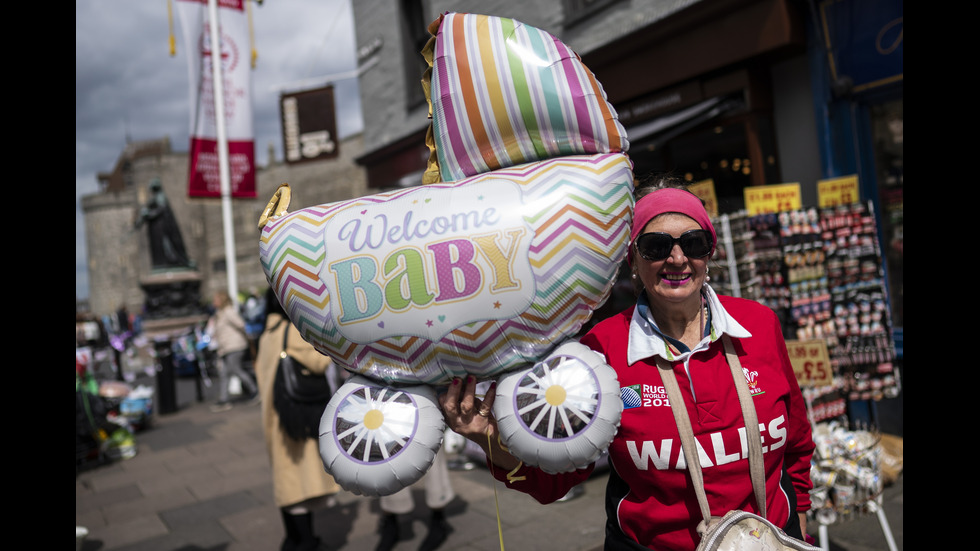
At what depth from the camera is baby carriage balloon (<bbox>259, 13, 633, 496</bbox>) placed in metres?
1.37

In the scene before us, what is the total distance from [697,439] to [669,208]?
0.58m

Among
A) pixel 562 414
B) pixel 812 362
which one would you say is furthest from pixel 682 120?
pixel 562 414

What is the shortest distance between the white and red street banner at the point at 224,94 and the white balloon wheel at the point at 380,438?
9.87 metres

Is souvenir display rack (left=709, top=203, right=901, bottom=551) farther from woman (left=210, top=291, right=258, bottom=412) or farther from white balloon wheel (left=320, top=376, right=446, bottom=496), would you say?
woman (left=210, top=291, right=258, bottom=412)

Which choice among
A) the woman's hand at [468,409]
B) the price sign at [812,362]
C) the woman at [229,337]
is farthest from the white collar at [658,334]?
the woman at [229,337]

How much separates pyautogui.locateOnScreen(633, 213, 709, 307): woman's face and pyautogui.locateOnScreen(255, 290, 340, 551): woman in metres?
2.43

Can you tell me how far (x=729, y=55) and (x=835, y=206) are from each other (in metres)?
2.02

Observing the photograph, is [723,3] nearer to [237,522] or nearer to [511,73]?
[511,73]

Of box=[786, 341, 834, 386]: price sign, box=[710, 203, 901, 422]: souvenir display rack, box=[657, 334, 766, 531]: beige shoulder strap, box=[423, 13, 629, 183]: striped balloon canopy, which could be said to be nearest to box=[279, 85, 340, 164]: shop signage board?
box=[710, 203, 901, 422]: souvenir display rack

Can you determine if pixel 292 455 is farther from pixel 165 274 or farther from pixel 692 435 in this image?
pixel 165 274

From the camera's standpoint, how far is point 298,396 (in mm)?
3564

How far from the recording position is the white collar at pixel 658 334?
1.58 metres

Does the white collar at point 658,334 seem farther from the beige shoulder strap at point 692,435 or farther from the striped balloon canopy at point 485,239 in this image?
the striped balloon canopy at point 485,239
